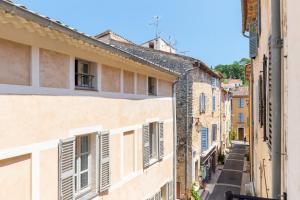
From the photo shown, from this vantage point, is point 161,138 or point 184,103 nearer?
point 161,138

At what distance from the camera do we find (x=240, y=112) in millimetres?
45875

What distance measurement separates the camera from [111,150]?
25.6 feet

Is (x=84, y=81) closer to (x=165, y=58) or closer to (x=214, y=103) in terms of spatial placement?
(x=165, y=58)

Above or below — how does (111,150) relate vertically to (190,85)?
below

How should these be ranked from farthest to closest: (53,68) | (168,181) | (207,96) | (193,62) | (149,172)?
1. (207,96)
2. (193,62)
3. (168,181)
4. (149,172)
5. (53,68)

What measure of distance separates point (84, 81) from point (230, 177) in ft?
64.2

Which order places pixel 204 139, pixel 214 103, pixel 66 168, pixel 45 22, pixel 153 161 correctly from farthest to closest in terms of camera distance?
pixel 214 103
pixel 204 139
pixel 153 161
pixel 66 168
pixel 45 22

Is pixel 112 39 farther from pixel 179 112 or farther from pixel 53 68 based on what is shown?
pixel 53 68

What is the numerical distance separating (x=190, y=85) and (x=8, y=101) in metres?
13.4

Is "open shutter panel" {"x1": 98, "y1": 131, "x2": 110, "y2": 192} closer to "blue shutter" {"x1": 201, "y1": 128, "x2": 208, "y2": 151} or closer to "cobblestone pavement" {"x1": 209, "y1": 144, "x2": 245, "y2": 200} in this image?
"cobblestone pavement" {"x1": 209, "y1": 144, "x2": 245, "y2": 200}

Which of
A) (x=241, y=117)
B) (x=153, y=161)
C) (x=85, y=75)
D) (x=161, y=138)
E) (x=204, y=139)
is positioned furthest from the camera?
(x=241, y=117)

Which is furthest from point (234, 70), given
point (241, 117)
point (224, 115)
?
point (224, 115)

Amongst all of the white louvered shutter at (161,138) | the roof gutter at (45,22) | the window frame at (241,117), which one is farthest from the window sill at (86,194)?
the window frame at (241,117)

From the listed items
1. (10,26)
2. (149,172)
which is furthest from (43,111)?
(149,172)
